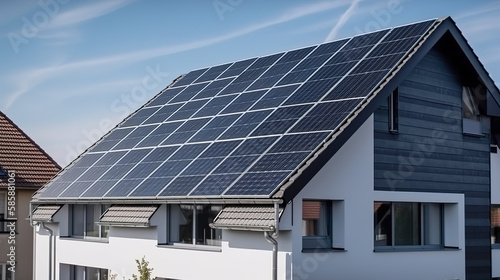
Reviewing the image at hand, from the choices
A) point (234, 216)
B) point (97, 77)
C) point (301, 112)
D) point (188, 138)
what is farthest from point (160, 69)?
point (234, 216)

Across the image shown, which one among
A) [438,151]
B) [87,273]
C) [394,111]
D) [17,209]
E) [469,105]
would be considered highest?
[469,105]

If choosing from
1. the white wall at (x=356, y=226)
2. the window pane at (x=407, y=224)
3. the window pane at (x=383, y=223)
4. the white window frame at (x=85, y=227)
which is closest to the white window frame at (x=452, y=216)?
the window pane at (x=407, y=224)

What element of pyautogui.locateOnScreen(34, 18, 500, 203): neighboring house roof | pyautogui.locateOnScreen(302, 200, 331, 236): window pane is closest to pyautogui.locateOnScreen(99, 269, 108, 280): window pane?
pyautogui.locateOnScreen(34, 18, 500, 203): neighboring house roof

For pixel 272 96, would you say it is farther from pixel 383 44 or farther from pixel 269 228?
pixel 269 228

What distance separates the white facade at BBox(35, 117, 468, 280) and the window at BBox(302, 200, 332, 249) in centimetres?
22

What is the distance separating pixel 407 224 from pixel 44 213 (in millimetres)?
11592

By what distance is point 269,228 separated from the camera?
17.6 meters

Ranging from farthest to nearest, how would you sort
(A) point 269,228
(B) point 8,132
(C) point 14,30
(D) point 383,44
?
(B) point 8,132
(C) point 14,30
(D) point 383,44
(A) point 269,228

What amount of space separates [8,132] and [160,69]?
38.3ft

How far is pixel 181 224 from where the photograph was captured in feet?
71.7

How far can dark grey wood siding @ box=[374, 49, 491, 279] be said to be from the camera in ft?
69.8

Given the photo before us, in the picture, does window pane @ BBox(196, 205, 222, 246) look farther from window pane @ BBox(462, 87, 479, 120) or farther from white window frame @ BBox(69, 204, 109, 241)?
window pane @ BBox(462, 87, 479, 120)

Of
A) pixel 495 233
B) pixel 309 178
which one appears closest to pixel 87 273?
pixel 309 178

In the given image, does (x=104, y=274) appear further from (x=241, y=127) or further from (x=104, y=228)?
(x=241, y=127)
